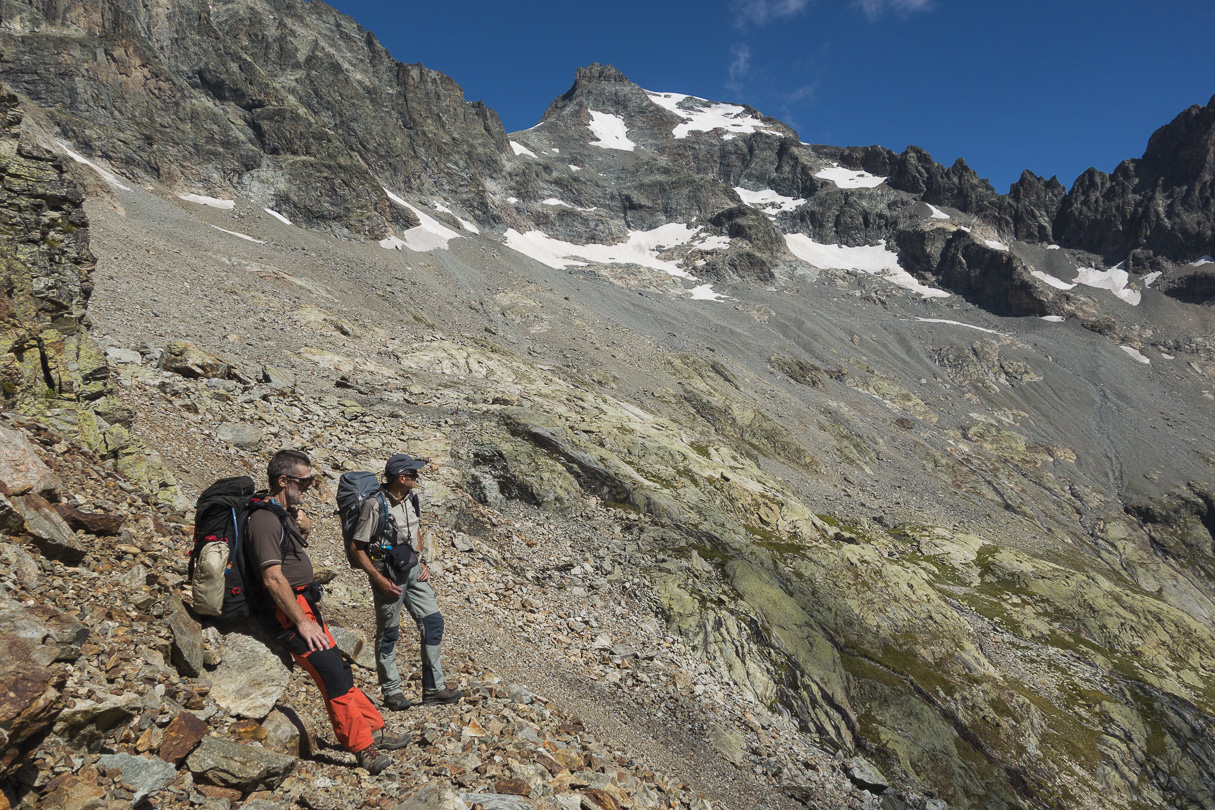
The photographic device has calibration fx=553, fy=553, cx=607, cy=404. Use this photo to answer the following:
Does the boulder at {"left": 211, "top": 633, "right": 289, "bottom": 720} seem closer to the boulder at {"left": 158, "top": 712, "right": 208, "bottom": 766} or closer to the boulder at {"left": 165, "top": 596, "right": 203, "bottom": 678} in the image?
the boulder at {"left": 165, "top": 596, "right": 203, "bottom": 678}

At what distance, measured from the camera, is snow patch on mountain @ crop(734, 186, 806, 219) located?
154m

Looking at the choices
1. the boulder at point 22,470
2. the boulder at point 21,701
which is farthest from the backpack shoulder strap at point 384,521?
the boulder at point 22,470

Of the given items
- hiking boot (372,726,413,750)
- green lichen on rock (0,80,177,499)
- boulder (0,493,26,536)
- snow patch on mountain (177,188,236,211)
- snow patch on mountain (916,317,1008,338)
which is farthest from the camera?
snow patch on mountain (916,317,1008,338)

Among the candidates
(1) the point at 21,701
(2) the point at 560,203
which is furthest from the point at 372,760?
(2) the point at 560,203

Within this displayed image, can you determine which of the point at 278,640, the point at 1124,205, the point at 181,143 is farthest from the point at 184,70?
the point at 1124,205

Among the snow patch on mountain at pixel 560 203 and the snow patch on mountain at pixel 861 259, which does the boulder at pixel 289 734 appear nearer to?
the snow patch on mountain at pixel 560 203

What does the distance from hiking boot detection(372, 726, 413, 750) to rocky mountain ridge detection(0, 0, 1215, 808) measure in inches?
38.5

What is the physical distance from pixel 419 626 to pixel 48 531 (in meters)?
3.80

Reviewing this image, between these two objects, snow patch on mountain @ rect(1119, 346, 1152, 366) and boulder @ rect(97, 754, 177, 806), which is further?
snow patch on mountain @ rect(1119, 346, 1152, 366)

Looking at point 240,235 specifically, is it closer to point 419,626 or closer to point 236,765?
point 419,626

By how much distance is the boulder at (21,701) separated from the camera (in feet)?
11.3

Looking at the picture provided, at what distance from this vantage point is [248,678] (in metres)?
5.44

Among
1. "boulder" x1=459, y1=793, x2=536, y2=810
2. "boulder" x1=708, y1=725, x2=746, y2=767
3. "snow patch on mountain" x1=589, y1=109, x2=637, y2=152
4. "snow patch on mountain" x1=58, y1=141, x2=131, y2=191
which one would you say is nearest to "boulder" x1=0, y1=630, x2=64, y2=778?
"boulder" x1=459, y1=793, x2=536, y2=810

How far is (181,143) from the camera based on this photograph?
184 ft
